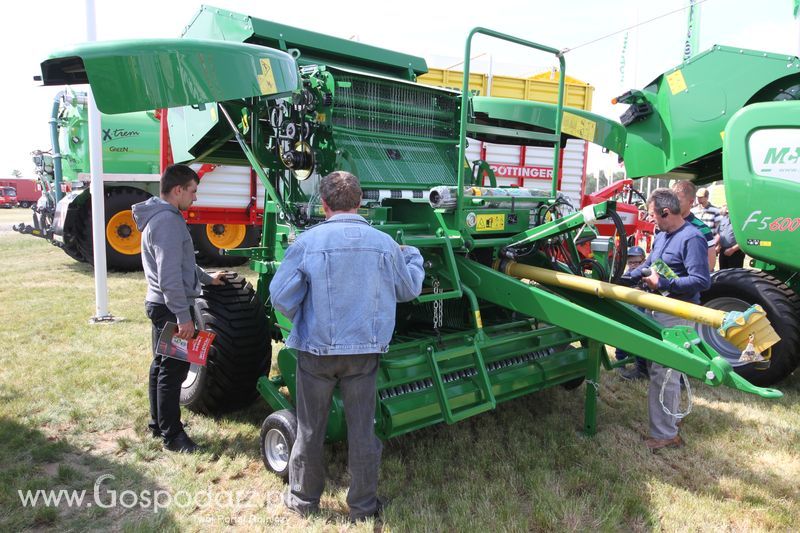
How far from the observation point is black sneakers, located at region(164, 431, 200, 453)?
336 centimetres

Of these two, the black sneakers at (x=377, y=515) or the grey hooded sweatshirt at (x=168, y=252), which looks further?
the grey hooded sweatshirt at (x=168, y=252)

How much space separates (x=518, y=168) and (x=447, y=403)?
28.3ft

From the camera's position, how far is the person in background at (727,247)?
6.22 metres

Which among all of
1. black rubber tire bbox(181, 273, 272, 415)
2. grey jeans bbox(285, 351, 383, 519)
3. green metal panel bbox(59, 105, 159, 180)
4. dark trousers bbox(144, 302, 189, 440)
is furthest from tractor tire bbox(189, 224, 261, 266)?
grey jeans bbox(285, 351, 383, 519)

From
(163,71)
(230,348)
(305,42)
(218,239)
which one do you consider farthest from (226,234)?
(163,71)

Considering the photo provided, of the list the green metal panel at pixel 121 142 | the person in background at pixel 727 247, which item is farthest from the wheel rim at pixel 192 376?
the green metal panel at pixel 121 142

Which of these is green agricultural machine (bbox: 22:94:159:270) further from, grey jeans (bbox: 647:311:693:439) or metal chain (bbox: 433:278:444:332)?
grey jeans (bbox: 647:311:693:439)

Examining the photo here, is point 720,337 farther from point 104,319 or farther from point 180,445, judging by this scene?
point 104,319

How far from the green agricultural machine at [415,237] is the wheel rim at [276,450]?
0.05 ft

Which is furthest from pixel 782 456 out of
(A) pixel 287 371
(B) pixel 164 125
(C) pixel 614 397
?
(B) pixel 164 125

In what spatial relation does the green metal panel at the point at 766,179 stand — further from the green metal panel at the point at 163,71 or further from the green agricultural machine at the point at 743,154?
the green metal panel at the point at 163,71

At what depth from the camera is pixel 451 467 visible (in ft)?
10.6

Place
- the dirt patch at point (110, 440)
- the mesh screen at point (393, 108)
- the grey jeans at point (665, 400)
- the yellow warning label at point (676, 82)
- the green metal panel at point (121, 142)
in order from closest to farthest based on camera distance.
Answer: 1. the dirt patch at point (110, 440)
2. the grey jeans at point (665, 400)
3. the mesh screen at point (393, 108)
4. the yellow warning label at point (676, 82)
5. the green metal panel at point (121, 142)

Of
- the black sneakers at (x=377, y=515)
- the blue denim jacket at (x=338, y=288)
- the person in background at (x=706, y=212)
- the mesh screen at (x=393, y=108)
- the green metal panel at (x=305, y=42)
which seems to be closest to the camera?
the blue denim jacket at (x=338, y=288)
